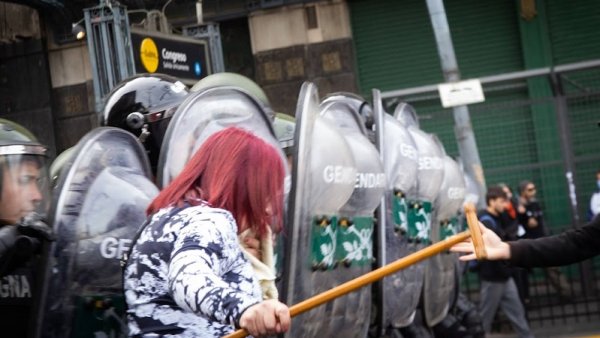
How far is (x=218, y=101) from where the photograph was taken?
5.57 meters

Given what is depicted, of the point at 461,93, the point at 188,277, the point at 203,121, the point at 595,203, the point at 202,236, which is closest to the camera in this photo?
the point at 188,277

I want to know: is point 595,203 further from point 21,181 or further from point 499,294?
point 21,181

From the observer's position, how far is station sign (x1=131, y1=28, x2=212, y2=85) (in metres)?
10.5

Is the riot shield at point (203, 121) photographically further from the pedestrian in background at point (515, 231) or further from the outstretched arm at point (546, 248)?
the pedestrian in background at point (515, 231)

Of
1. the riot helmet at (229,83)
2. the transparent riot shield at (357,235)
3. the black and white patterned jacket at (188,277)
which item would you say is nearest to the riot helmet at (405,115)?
the transparent riot shield at (357,235)

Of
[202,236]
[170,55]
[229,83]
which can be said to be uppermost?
[170,55]

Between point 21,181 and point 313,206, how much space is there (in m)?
1.93

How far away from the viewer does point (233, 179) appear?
143 inches

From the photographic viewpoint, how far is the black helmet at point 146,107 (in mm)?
5902

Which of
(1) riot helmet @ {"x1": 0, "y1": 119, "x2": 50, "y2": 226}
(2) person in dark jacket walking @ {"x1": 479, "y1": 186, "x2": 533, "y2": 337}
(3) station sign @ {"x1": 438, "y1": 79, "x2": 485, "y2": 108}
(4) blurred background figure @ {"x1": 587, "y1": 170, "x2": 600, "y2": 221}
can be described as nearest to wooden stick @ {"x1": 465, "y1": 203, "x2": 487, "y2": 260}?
(1) riot helmet @ {"x1": 0, "y1": 119, "x2": 50, "y2": 226}

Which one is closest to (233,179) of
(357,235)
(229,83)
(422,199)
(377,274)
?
(377,274)

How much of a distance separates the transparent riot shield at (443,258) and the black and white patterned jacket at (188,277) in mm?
5450

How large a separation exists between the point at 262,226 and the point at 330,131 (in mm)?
2690

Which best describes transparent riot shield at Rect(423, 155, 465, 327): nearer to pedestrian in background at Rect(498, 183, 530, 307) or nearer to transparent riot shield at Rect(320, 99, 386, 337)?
transparent riot shield at Rect(320, 99, 386, 337)
